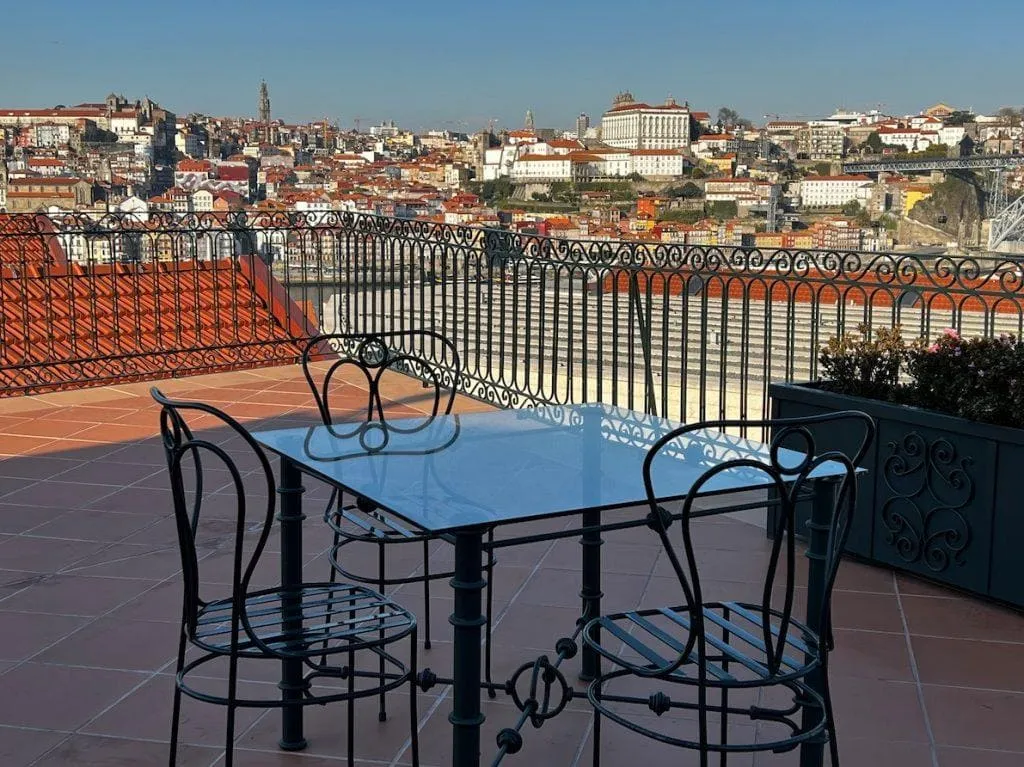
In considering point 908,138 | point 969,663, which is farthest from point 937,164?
point 969,663

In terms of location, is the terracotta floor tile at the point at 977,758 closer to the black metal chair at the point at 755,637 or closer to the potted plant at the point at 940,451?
the black metal chair at the point at 755,637

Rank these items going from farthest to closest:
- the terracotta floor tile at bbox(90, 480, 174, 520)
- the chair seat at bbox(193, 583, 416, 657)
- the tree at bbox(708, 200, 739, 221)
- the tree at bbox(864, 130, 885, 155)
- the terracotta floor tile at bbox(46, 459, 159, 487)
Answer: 1. the tree at bbox(864, 130, 885, 155)
2. the tree at bbox(708, 200, 739, 221)
3. the terracotta floor tile at bbox(46, 459, 159, 487)
4. the terracotta floor tile at bbox(90, 480, 174, 520)
5. the chair seat at bbox(193, 583, 416, 657)

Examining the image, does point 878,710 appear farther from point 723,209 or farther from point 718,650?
point 723,209

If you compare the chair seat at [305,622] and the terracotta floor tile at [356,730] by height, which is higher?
the chair seat at [305,622]

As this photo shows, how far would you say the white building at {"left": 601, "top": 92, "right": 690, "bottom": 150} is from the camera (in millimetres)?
100500

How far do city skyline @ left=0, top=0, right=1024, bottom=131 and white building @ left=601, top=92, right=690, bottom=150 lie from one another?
14.9 feet

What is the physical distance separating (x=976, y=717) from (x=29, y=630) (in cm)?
252

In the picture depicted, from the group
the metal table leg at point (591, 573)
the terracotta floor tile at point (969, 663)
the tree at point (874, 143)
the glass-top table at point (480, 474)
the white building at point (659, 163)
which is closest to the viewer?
the glass-top table at point (480, 474)

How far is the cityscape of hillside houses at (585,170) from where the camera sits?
5481 cm

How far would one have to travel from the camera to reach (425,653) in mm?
3217

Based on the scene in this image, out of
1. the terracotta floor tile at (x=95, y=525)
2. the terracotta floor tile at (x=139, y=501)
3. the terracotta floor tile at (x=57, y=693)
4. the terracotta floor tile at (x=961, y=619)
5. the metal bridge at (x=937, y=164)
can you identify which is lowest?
the terracotta floor tile at (x=57, y=693)

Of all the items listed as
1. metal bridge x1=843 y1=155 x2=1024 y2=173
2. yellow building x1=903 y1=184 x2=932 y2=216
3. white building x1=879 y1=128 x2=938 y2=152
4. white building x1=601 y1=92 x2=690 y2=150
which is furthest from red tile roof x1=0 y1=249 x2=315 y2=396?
white building x1=601 y1=92 x2=690 y2=150

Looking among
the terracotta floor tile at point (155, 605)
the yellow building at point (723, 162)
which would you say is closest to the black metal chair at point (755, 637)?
the terracotta floor tile at point (155, 605)

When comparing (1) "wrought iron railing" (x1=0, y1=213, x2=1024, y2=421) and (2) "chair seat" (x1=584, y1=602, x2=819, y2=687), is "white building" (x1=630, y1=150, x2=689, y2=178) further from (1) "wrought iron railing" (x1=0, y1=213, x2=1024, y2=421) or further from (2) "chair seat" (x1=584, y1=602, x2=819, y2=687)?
(2) "chair seat" (x1=584, y1=602, x2=819, y2=687)
